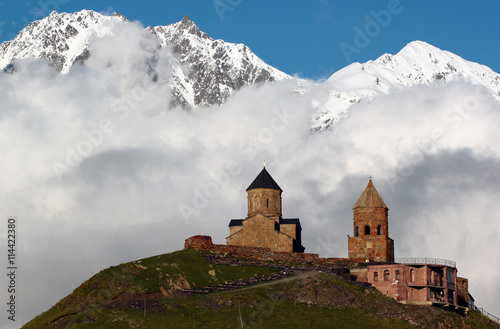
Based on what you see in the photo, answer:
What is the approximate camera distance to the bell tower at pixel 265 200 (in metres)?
95.1

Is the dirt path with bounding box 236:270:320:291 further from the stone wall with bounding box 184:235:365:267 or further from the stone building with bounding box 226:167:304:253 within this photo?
the stone building with bounding box 226:167:304:253

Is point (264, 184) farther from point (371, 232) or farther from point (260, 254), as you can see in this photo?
point (371, 232)

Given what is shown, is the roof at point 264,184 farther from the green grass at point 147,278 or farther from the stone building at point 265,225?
the green grass at point 147,278

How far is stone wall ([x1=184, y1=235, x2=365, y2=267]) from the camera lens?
84.2 meters

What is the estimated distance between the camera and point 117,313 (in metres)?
63.8

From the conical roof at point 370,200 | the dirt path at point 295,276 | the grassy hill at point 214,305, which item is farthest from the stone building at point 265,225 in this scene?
the grassy hill at point 214,305

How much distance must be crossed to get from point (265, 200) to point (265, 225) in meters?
4.97

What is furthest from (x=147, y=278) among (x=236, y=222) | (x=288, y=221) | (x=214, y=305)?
(x=236, y=222)

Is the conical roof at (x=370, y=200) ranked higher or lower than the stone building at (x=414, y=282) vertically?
higher

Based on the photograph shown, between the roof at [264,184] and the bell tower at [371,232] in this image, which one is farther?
the roof at [264,184]

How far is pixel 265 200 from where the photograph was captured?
312 feet

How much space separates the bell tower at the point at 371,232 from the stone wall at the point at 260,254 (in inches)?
74.7

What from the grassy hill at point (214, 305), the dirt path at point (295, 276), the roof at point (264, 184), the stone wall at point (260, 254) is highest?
the roof at point (264, 184)

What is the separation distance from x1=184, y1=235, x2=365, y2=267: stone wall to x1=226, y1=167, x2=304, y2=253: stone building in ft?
15.8
